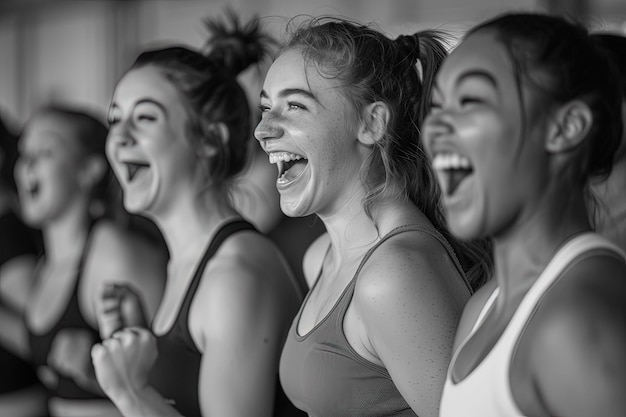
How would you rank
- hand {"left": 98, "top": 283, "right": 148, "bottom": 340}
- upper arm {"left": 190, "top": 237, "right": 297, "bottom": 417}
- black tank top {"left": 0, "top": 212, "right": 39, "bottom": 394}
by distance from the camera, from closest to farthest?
upper arm {"left": 190, "top": 237, "right": 297, "bottom": 417} → hand {"left": 98, "top": 283, "right": 148, "bottom": 340} → black tank top {"left": 0, "top": 212, "right": 39, "bottom": 394}

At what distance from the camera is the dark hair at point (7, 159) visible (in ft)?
9.80

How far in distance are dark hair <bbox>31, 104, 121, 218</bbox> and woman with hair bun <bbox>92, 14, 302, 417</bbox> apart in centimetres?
66

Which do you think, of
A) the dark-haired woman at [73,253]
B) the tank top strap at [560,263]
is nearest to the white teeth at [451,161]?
the tank top strap at [560,263]

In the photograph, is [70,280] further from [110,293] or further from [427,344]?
[427,344]

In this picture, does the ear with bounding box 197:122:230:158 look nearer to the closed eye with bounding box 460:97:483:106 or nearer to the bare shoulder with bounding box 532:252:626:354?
the closed eye with bounding box 460:97:483:106

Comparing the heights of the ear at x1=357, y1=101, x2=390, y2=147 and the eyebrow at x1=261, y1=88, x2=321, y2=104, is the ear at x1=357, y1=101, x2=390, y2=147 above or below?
below

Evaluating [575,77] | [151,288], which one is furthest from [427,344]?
[151,288]

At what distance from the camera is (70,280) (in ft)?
7.77

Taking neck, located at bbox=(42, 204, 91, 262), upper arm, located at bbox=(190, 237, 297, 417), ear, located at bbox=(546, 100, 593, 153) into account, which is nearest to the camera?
ear, located at bbox=(546, 100, 593, 153)

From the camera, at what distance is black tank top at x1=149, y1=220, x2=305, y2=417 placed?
5.52 ft

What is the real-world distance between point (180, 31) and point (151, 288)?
3315mm

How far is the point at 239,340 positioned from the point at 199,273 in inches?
8.0

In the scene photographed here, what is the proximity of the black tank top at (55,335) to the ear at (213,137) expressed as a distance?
670 millimetres

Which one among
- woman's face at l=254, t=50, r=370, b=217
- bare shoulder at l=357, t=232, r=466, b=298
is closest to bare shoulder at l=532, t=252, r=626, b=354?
bare shoulder at l=357, t=232, r=466, b=298
